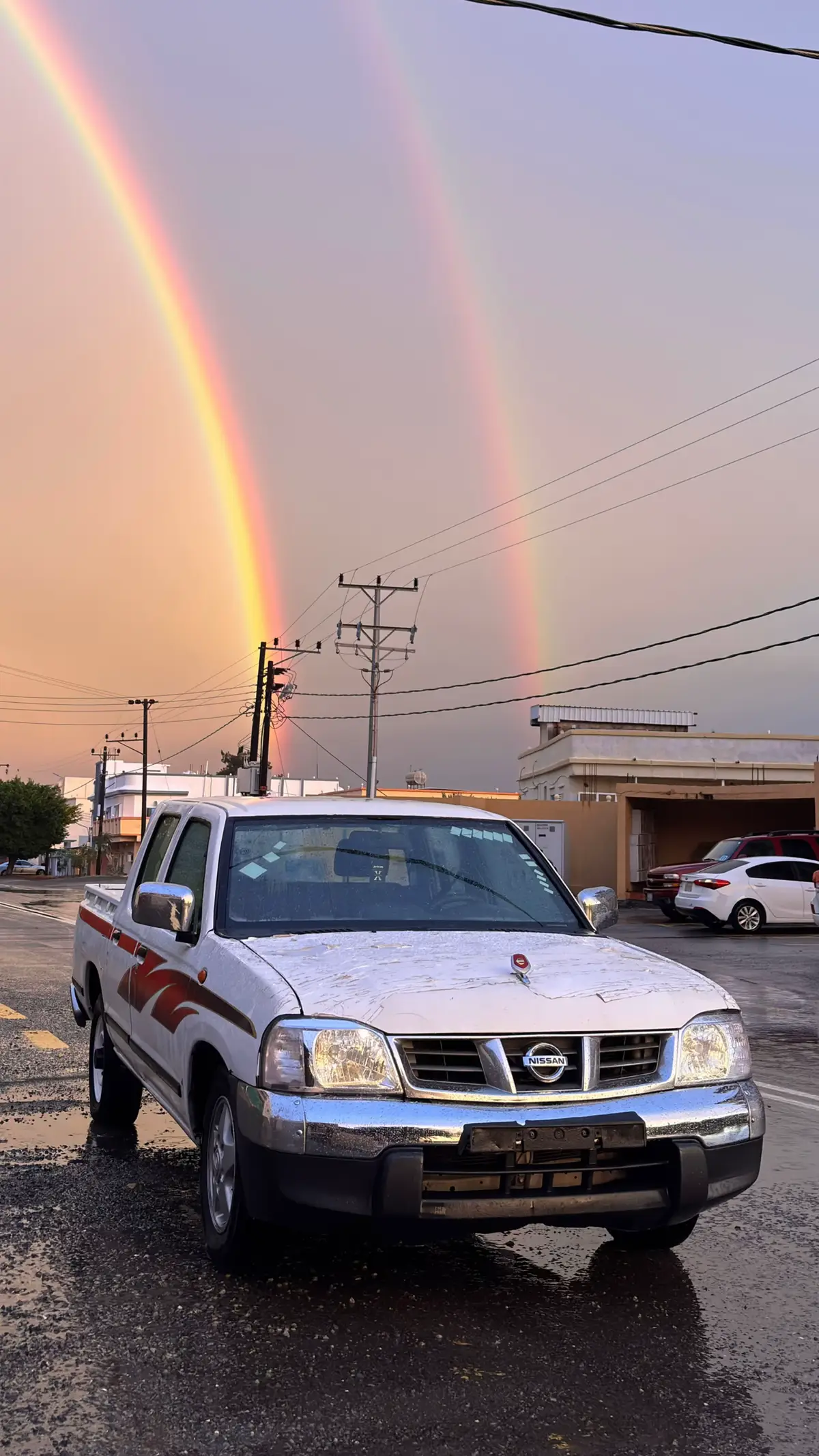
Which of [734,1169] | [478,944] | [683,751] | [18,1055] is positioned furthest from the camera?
[683,751]

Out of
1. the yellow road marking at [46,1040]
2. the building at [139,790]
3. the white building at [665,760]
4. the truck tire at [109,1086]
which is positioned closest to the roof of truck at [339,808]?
the truck tire at [109,1086]

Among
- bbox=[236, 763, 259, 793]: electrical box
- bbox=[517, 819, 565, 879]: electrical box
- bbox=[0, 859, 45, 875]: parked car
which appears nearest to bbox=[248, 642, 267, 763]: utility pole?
bbox=[236, 763, 259, 793]: electrical box

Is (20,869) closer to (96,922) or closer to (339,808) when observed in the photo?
(96,922)

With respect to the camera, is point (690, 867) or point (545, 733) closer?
point (690, 867)

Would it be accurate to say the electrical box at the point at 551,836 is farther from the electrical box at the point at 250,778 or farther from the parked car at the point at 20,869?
the parked car at the point at 20,869

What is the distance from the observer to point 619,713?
233 feet

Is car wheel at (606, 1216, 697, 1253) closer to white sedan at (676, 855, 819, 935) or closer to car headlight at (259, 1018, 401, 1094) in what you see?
car headlight at (259, 1018, 401, 1094)

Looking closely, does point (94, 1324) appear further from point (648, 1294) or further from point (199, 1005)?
point (648, 1294)

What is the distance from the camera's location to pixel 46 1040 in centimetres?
1016

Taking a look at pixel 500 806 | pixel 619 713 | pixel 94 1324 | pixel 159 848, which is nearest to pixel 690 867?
pixel 500 806

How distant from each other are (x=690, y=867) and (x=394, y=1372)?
986 inches

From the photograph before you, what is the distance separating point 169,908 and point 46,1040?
17.6 ft

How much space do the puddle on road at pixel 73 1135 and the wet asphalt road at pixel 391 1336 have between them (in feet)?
0.97

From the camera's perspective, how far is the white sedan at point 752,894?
25547mm
